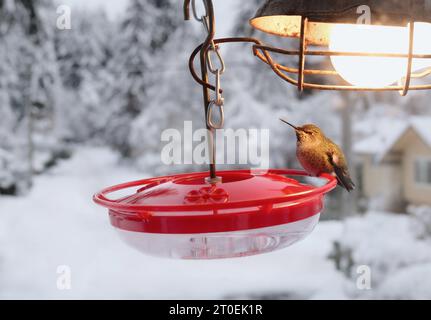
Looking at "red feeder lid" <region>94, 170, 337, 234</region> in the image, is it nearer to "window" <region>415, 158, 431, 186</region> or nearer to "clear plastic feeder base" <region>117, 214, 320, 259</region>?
"clear plastic feeder base" <region>117, 214, 320, 259</region>

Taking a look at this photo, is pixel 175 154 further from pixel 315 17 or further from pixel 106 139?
pixel 315 17

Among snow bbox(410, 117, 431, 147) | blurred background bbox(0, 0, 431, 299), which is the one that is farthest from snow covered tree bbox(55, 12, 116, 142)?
snow bbox(410, 117, 431, 147)

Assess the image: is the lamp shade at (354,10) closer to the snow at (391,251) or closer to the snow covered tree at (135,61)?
the snow at (391,251)

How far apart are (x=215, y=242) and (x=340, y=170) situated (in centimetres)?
45

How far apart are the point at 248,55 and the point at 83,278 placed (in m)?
2.72

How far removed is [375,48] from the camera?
904mm

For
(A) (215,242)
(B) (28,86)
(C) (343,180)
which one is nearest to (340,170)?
(C) (343,180)

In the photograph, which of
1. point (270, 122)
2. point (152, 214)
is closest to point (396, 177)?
point (270, 122)

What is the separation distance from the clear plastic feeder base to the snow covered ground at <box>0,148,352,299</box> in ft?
13.0

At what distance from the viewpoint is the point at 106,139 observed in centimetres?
477

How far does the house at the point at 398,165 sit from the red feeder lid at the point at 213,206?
3.78m

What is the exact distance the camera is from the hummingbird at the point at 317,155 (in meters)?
1.01

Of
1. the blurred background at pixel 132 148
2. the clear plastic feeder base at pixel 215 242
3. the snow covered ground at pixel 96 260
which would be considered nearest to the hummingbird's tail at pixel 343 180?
the clear plastic feeder base at pixel 215 242

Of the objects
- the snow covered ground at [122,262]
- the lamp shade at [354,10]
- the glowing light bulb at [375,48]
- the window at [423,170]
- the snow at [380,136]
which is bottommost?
the snow covered ground at [122,262]
